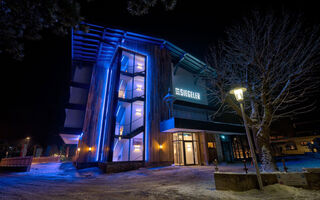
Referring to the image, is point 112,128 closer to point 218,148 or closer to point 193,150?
point 193,150

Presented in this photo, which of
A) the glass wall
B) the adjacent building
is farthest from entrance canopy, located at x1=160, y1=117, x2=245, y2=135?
the glass wall

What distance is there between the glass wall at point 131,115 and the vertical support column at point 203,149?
22.3ft

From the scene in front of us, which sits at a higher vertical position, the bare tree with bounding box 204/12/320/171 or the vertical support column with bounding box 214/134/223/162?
the bare tree with bounding box 204/12/320/171

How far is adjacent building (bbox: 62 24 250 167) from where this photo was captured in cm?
1526

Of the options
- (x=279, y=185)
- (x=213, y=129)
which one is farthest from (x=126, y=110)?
(x=279, y=185)

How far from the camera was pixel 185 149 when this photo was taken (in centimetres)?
1622

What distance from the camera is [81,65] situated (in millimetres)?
24094

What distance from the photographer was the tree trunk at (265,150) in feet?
23.4

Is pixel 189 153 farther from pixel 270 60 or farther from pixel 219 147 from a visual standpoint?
pixel 270 60

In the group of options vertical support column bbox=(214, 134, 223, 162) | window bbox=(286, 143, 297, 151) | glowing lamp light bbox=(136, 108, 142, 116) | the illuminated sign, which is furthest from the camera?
window bbox=(286, 143, 297, 151)

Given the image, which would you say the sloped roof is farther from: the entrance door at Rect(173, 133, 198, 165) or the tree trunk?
the tree trunk

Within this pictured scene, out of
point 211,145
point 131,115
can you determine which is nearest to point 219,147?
point 211,145

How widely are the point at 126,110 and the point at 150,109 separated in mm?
4234

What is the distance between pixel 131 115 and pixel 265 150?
12.1m
